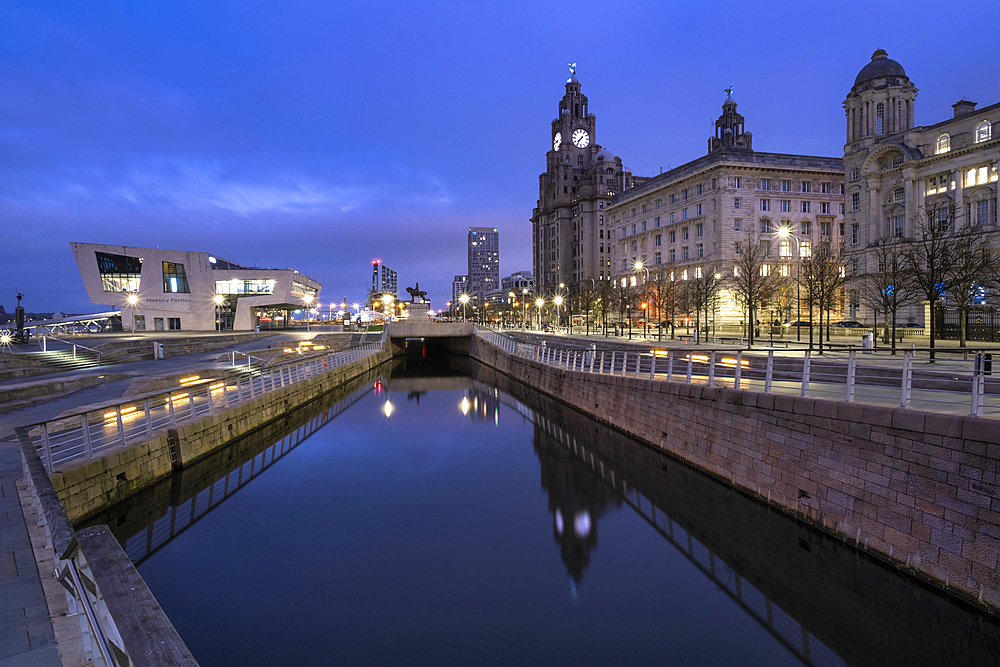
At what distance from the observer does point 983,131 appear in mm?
48031

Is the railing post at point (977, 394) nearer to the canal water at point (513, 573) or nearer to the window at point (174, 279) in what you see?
the canal water at point (513, 573)

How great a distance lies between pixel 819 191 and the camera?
71.5m

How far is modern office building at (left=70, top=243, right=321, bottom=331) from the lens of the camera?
223ft

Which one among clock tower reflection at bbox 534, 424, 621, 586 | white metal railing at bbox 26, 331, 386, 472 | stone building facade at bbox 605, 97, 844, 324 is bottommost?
clock tower reflection at bbox 534, 424, 621, 586

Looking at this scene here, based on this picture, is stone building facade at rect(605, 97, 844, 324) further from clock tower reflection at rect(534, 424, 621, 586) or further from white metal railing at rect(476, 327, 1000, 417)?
clock tower reflection at rect(534, 424, 621, 586)

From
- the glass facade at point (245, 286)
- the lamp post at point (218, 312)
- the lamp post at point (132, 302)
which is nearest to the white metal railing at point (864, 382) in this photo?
the lamp post at point (132, 302)

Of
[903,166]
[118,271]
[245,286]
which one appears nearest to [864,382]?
[903,166]

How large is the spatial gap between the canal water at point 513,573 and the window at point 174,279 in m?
64.1

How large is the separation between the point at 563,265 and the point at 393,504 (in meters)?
122

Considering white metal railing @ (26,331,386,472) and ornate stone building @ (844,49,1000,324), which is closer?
white metal railing @ (26,331,386,472)

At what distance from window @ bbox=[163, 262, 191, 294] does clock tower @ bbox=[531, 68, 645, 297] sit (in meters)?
74.7

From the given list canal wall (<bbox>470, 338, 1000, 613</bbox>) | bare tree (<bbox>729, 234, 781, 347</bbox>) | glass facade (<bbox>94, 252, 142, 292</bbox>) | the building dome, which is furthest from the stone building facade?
glass facade (<bbox>94, 252, 142, 292</bbox>)

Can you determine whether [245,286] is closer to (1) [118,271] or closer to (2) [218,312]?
(2) [218,312]

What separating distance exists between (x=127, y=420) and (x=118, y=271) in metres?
66.4
